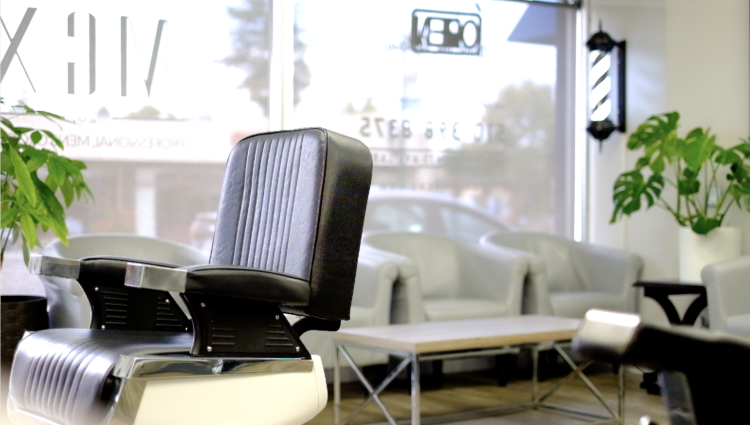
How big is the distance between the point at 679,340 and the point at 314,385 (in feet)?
4.23

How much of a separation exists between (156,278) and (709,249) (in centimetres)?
375

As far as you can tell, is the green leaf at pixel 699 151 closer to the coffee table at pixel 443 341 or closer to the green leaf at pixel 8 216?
the coffee table at pixel 443 341

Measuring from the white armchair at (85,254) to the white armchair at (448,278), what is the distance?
3.51 feet

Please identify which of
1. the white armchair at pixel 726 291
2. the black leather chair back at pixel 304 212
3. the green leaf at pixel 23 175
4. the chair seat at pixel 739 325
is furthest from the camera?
the white armchair at pixel 726 291

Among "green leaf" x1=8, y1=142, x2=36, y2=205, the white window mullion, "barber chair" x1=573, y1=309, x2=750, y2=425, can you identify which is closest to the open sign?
the white window mullion

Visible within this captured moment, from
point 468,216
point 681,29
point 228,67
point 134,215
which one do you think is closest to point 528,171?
point 468,216

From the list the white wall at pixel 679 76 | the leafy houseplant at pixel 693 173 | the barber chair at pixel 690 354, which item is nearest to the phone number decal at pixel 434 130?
the white wall at pixel 679 76

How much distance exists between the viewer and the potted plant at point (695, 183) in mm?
4789

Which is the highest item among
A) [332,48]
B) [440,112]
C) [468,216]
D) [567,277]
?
[332,48]

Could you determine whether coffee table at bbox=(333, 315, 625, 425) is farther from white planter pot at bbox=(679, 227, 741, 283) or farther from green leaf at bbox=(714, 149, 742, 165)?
green leaf at bbox=(714, 149, 742, 165)

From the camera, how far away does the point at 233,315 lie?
1984 millimetres

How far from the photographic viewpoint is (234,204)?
2523 millimetres

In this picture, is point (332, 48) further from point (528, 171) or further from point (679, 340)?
point (679, 340)

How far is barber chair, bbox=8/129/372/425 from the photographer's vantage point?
1.84 meters
